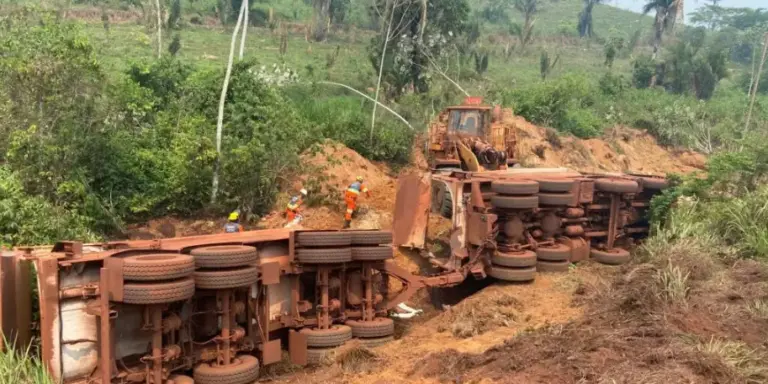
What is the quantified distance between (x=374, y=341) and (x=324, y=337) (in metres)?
0.80

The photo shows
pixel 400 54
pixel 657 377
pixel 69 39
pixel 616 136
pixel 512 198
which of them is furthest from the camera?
pixel 616 136

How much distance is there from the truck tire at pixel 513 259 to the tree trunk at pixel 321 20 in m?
36.4

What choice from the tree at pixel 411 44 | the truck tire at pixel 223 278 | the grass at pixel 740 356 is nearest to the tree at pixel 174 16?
the tree at pixel 411 44

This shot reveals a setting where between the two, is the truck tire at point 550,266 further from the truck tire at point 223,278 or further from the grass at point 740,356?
the truck tire at point 223,278

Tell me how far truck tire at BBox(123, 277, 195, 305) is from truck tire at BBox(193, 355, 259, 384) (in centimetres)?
98

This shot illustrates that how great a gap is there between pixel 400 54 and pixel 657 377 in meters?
21.2

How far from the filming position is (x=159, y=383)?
6121 mm

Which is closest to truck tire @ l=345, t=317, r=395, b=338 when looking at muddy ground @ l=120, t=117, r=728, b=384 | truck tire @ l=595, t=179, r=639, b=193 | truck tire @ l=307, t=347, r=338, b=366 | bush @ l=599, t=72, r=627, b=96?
muddy ground @ l=120, t=117, r=728, b=384

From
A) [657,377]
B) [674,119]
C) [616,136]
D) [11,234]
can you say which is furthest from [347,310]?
[674,119]

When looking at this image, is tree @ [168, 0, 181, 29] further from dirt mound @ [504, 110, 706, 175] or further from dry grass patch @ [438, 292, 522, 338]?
dry grass patch @ [438, 292, 522, 338]

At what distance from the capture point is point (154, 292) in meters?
5.86

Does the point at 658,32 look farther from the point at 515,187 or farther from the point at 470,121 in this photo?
the point at 515,187

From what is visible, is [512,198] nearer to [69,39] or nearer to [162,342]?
[162,342]

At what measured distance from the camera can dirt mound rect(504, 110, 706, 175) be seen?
23.9 meters
